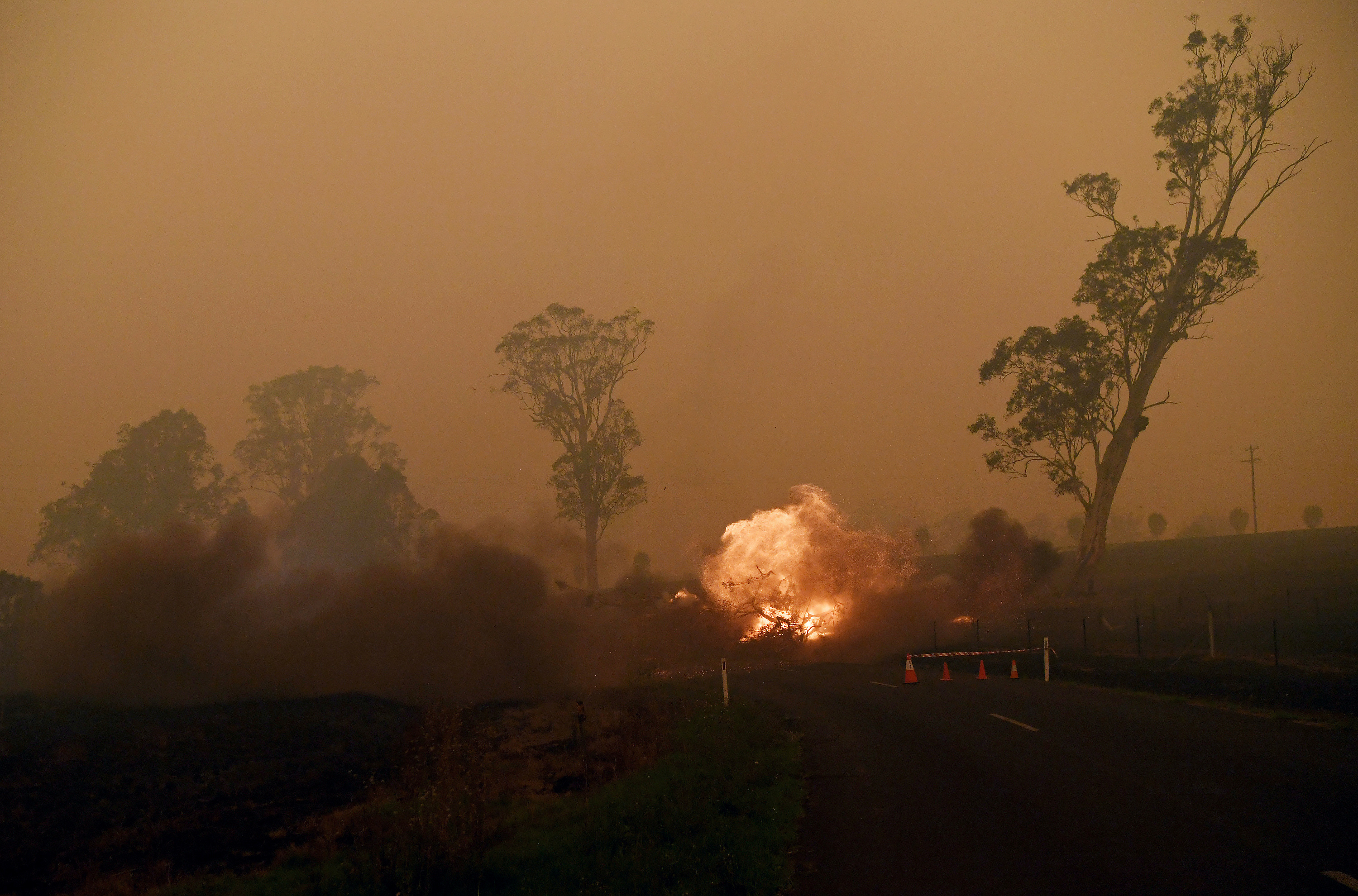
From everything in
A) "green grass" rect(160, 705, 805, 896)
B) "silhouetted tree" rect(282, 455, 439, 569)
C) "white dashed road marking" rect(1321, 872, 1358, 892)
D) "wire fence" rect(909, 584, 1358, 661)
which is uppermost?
"silhouetted tree" rect(282, 455, 439, 569)

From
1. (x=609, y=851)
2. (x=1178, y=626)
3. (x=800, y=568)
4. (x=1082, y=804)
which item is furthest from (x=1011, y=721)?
(x=1178, y=626)

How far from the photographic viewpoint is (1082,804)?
11.1 metres

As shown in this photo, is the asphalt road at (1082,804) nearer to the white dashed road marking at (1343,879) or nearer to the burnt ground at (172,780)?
the white dashed road marking at (1343,879)

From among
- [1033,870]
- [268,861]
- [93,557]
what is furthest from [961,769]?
[93,557]

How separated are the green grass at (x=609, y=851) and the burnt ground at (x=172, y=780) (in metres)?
1.54

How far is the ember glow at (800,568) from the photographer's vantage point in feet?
136

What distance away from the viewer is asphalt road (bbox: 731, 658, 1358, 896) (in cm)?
851

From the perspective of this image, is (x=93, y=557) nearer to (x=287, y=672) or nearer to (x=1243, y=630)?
(x=287, y=672)

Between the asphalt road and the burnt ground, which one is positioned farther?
the burnt ground

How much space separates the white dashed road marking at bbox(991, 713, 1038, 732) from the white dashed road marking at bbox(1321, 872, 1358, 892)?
354 inches

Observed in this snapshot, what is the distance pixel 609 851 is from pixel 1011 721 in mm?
10893

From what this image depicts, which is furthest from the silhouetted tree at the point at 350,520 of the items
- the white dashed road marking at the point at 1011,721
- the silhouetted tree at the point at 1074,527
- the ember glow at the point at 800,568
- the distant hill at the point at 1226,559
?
the silhouetted tree at the point at 1074,527

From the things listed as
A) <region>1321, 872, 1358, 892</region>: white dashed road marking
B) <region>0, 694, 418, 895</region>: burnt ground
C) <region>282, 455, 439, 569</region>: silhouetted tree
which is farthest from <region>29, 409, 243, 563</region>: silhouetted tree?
<region>1321, 872, 1358, 892</region>: white dashed road marking

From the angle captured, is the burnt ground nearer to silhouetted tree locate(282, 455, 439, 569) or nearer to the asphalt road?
the asphalt road
